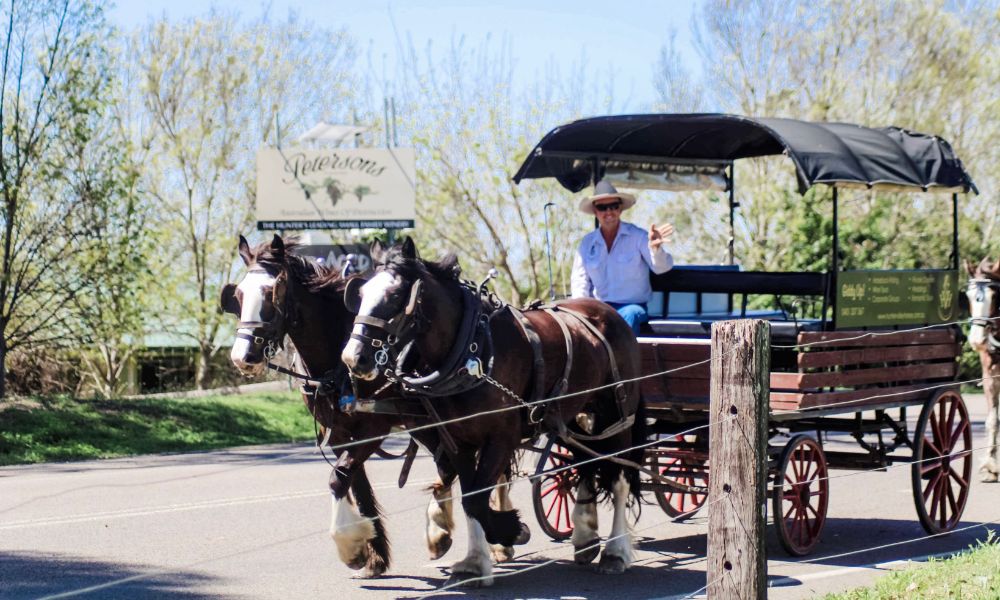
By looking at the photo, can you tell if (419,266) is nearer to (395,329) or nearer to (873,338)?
(395,329)

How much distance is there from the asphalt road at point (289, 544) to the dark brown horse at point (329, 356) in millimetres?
256

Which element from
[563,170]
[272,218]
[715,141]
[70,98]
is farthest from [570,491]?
[272,218]

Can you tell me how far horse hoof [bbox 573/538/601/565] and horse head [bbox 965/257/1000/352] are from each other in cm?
535

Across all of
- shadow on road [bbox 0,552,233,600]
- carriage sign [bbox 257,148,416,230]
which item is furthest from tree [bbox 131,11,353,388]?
shadow on road [bbox 0,552,233,600]

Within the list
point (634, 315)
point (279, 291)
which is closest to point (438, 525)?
point (279, 291)

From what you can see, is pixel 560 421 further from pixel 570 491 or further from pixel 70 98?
pixel 70 98

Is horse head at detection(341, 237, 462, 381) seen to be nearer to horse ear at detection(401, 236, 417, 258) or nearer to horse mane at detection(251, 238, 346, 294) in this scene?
horse ear at detection(401, 236, 417, 258)

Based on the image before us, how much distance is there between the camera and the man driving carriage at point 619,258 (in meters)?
9.47

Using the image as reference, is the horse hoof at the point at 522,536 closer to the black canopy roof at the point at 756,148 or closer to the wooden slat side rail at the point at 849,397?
Result: the wooden slat side rail at the point at 849,397

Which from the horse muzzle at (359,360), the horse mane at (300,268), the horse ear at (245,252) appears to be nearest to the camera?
the horse muzzle at (359,360)

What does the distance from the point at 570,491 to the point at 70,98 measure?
489 inches

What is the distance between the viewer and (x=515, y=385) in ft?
25.1

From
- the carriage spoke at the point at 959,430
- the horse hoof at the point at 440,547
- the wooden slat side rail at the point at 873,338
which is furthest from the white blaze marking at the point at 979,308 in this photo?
the horse hoof at the point at 440,547

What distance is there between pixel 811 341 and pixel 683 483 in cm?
151
